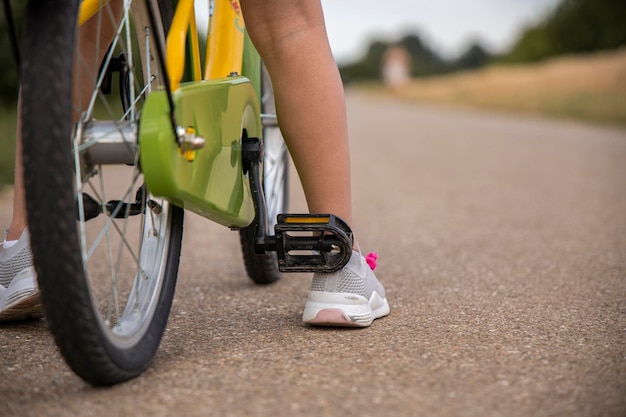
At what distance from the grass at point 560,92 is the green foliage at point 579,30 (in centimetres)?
2586

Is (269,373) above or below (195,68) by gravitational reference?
below

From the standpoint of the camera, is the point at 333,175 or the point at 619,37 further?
the point at 619,37

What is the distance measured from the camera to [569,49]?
158 ft

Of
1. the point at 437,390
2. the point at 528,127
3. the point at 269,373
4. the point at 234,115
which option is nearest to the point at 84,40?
the point at 234,115

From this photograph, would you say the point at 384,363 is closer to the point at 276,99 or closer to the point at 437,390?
the point at 437,390

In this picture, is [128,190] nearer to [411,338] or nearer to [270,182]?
[411,338]

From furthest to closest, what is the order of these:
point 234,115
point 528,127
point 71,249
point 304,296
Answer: point 528,127
point 304,296
point 234,115
point 71,249

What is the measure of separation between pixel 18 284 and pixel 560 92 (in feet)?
50.3

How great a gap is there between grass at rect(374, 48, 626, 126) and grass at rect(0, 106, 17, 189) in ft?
24.7

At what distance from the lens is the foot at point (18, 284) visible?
1.81m

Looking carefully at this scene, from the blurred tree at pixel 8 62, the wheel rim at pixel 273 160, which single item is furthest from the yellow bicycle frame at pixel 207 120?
the blurred tree at pixel 8 62

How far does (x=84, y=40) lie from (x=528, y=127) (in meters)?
9.21

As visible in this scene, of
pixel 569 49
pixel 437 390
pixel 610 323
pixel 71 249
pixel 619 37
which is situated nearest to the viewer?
pixel 71 249

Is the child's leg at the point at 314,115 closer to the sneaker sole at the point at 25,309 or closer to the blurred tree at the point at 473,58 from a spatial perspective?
the sneaker sole at the point at 25,309
